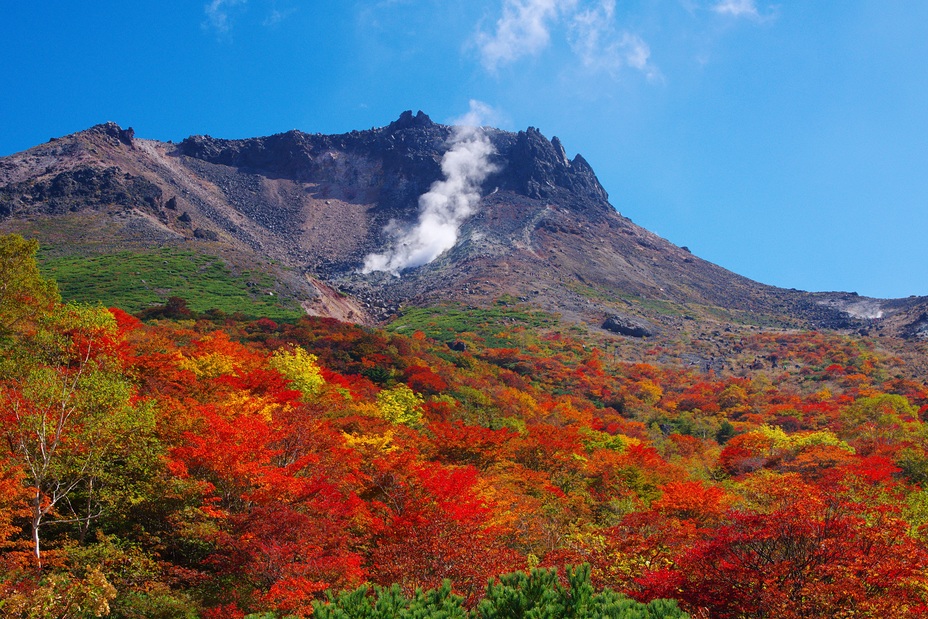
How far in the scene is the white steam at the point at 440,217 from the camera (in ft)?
533

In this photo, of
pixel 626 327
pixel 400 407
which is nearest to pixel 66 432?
pixel 400 407

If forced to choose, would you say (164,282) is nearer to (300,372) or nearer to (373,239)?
(300,372)

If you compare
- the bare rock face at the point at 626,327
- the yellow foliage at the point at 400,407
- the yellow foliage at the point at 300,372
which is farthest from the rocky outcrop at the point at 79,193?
the yellow foliage at the point at 400,407

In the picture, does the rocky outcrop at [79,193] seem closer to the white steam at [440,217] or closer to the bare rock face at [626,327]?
the white steam at [440,217]

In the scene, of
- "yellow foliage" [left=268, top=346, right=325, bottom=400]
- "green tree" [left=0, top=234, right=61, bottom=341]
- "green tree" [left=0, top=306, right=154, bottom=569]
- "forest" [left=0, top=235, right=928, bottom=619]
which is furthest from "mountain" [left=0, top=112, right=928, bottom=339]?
"green tree" [left=0, top=306, right=154, bottom=569]

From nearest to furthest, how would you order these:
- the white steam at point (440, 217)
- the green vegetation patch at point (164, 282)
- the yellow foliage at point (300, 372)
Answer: the yellow foliage at point (300, 372) → the green vegetation patch at point (164, 282) → the white steam at point (440, 217)

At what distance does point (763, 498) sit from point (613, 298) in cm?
10535

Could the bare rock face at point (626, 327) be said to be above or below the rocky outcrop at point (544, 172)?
below

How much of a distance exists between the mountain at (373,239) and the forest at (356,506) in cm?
5139

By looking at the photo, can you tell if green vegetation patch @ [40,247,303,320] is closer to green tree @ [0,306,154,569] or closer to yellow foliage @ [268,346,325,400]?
yellow foliage @ [268,346,325,400]

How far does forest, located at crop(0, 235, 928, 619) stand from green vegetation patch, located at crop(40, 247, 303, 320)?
34321 mm

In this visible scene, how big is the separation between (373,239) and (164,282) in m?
99.6

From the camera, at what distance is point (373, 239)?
177 meters

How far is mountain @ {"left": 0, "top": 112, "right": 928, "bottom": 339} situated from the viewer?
97.4 metres
